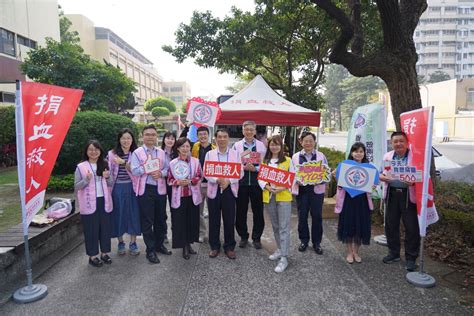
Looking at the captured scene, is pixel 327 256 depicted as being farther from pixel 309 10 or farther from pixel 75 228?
pixel 309 10

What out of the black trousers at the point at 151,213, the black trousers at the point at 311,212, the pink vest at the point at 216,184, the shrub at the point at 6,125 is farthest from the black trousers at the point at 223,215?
the shrub at the point at 6,125

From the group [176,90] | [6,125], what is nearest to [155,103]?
Answer: [6,125]

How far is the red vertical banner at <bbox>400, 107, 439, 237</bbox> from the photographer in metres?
3.59

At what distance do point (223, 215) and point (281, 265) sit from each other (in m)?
0.99

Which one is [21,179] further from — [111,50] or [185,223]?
[111,50]

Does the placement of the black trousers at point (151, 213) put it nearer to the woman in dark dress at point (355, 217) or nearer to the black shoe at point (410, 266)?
the woman in dark dress at point (355, 217)

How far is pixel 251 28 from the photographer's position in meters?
11.1

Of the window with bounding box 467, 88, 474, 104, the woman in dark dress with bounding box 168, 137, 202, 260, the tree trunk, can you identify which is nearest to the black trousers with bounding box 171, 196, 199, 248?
the woman in dark dress with bounding box 168, 137, 202, 260

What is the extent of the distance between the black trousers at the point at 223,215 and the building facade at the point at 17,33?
15.6 m

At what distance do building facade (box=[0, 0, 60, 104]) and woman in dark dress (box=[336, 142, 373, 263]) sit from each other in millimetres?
16807

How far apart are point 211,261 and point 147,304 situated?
1176 mm

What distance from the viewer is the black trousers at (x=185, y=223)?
4270 millimetres

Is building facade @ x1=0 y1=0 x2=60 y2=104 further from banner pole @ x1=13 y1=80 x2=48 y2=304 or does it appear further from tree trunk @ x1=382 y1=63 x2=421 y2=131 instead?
tree trunk @ x1=382 y1=63 x2=421 y2=131

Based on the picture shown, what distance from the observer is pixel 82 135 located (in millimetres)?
7590
